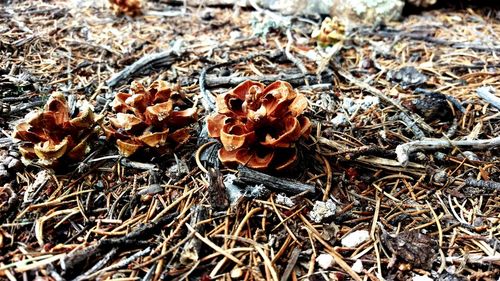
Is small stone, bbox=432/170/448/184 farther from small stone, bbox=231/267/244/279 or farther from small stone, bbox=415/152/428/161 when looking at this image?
small stone, bbox=231/267/244/279

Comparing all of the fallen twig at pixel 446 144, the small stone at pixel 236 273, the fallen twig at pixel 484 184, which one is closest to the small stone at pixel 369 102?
the fallen twig at pixel 446 144

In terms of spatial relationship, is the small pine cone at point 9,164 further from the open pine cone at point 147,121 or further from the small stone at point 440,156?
the small stone at point 440,156

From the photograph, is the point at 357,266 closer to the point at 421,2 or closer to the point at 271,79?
the point at 271,79

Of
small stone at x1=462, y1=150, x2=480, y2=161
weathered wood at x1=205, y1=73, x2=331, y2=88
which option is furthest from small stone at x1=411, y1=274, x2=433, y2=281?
weathered wood at x1=205, y1=73, x2=331, y2=88

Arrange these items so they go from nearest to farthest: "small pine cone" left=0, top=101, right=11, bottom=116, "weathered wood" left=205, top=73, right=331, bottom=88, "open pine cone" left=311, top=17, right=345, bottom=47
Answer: "small pine cone" left=0, top=101, right=11, bottom=116
"weathered wood" left=205, top=73, right=331, bottom=88
"open pine cone" left=311, top=17, right=345, bottom=47

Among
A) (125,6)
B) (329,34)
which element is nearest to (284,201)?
(329,34)

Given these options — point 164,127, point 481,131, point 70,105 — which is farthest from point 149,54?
point 481,131

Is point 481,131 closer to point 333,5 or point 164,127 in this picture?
point 164,127
